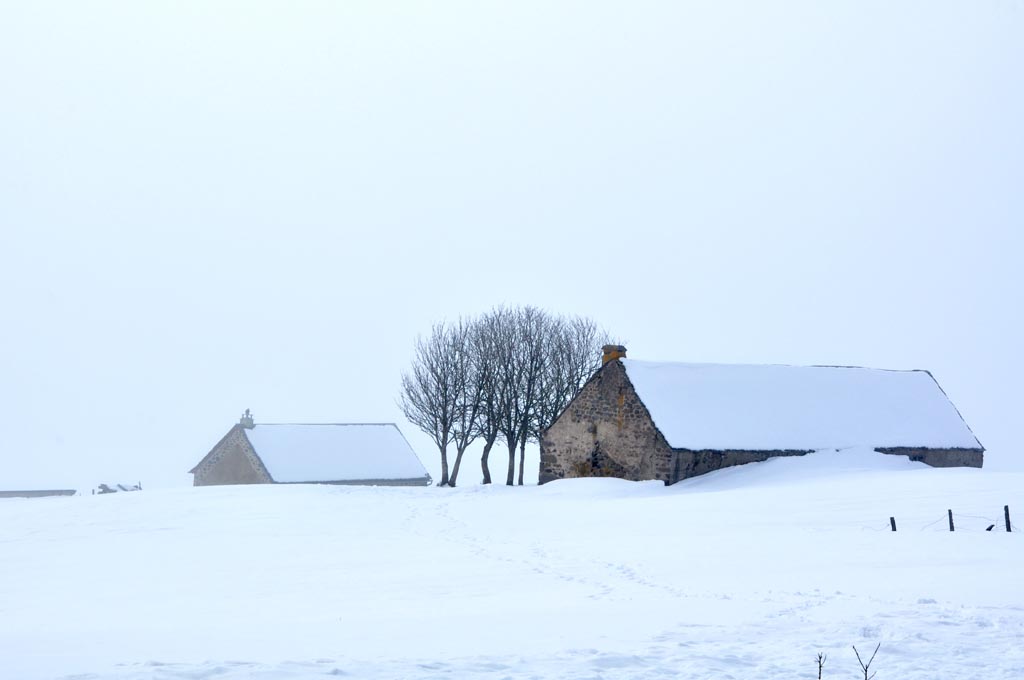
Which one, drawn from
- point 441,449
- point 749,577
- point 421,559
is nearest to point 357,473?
point 441,449

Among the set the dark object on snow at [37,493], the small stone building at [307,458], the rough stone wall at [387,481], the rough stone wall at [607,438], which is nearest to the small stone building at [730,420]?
the rough stone wall at [607,438]

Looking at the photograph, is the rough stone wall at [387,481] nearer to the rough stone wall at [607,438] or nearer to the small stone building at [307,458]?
the small stone building at [307,458]

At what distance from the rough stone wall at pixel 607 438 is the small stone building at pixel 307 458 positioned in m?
20.3

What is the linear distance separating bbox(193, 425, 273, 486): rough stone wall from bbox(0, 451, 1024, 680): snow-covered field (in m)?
25.8

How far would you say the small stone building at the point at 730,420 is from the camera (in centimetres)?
3669

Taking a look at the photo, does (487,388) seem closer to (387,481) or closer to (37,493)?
(387,481)

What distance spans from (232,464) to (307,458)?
4936mm

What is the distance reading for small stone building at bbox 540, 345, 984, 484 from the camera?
36.7 metres

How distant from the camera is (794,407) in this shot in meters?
41.3

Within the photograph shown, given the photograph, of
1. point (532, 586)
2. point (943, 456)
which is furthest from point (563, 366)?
point (532, 586)

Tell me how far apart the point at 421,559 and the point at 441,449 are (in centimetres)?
3127

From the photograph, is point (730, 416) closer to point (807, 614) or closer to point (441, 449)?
point (441, 449)

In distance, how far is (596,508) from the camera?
29672 millimetres

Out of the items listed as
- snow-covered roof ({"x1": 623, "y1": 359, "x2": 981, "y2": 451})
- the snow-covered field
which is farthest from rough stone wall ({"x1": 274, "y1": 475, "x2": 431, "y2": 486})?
the snow-covered field
